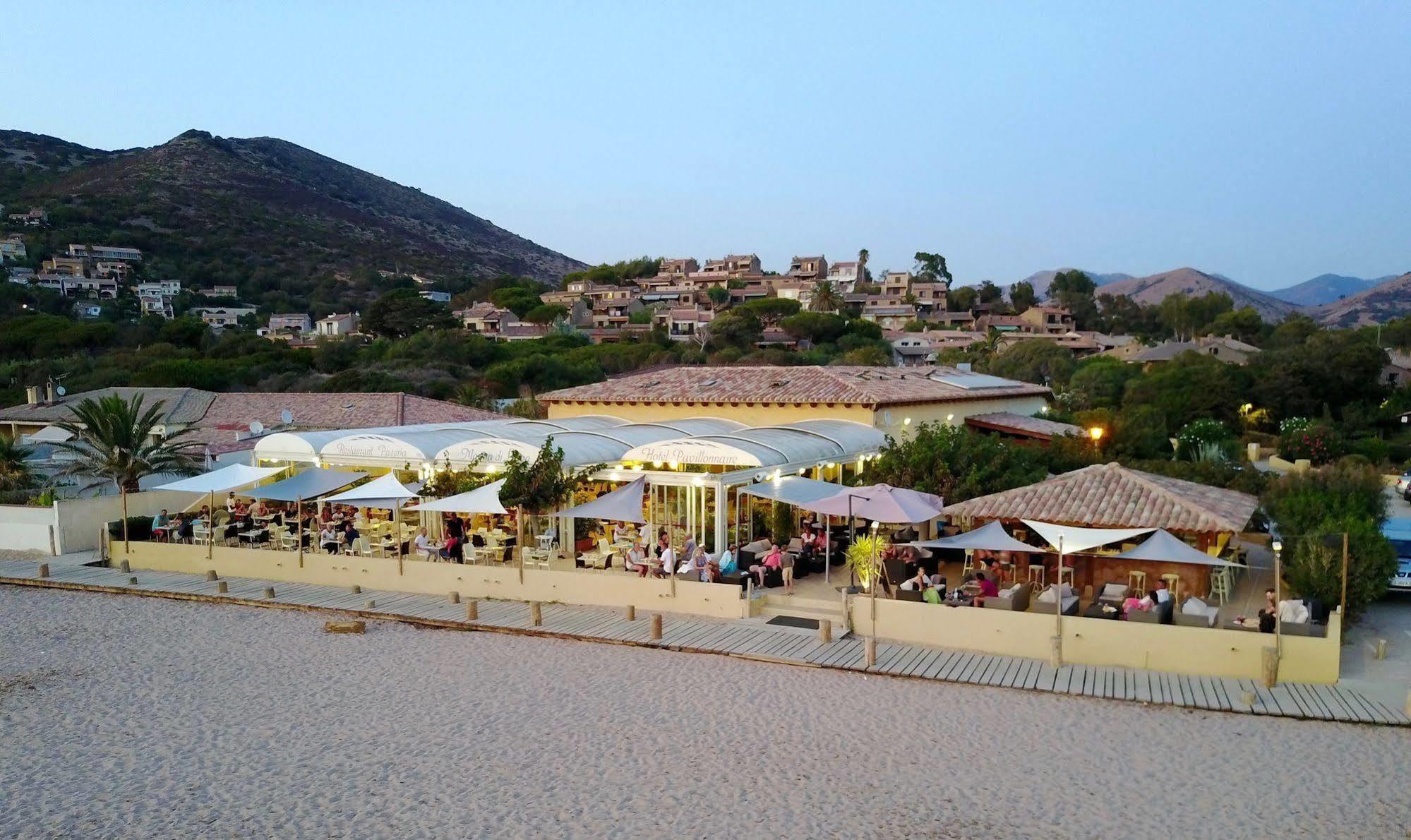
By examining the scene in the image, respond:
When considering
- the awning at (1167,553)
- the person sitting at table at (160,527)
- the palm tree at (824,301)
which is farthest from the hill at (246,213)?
the awning at (1167,553)

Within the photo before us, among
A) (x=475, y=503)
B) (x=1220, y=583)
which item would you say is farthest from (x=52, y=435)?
(x=1220, y=583)

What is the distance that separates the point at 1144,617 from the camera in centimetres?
1240

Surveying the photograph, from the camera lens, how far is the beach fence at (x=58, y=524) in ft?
67.6

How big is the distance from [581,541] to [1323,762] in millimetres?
12061

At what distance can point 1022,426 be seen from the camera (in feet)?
89.3

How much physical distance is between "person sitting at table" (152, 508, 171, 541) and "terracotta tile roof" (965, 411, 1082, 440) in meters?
19.8

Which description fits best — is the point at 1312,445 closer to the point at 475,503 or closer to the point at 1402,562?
the point at 1402,562

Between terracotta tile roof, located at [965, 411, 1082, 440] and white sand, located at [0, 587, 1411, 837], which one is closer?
white sand, located at [0, 587, 1411, 837]

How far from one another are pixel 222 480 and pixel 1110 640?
52.7ft

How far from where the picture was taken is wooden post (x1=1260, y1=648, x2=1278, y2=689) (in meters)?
11.2

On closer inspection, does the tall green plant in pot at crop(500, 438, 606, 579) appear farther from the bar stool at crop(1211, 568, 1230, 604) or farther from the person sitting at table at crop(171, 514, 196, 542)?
the bar stool at crop(1211, 568, 1230, 604)

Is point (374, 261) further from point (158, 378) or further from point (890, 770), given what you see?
point (890, 770)

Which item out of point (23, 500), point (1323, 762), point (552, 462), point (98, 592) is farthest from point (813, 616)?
point (23, 500)

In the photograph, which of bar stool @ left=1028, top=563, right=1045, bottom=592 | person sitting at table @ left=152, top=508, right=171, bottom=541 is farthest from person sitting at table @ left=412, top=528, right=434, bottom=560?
bar stool @ left=1028, top=563, right=1045, bottom=592
